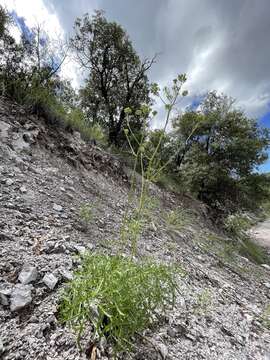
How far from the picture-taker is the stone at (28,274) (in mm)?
1531

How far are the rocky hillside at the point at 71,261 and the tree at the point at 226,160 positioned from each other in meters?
4.05

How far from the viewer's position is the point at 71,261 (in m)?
1.88

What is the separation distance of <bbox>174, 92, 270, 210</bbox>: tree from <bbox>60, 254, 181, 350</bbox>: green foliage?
24.2 ft

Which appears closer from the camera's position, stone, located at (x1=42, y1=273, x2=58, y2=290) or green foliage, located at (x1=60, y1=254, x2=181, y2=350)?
green foliage, located at (x1=60, y1=254, x2=181, y2=350)

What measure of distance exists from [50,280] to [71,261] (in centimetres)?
30

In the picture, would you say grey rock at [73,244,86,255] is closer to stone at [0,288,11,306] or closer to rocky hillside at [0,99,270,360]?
rocky hillside at [0,99,270,360]

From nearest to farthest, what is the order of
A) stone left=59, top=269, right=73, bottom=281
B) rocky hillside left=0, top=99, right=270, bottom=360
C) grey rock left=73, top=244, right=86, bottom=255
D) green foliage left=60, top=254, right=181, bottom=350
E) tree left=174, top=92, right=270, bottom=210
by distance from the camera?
1. green foliage left=60, top=254, right=181, bottom=350
2. rocky hillside left=0, top=99, right=270, bottom=360
3. stone left=59, top=269, right=73, bottom=281
4. grey rock left=73, top=244, right=86, bottom=255
5. tree left=174, top=92, right=270, bottom=210

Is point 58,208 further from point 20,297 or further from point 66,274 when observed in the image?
point 20,297

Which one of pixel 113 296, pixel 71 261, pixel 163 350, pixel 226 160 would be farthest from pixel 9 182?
pixel 226 160

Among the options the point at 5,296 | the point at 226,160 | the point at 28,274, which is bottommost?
the point at 5,296

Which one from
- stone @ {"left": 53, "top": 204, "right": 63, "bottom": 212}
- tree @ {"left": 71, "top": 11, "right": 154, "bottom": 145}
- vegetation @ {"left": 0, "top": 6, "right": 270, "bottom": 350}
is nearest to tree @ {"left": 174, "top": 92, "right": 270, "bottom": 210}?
vegetation @ {"left": 0, "top": 6, "right": 270, "bottom": 350}

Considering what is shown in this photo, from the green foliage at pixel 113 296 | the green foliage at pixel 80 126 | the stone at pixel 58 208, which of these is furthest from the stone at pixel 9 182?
the green foliage at pixel 80 126

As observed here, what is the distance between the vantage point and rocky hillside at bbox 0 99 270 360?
1.33m

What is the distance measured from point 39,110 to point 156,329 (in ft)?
17.7
